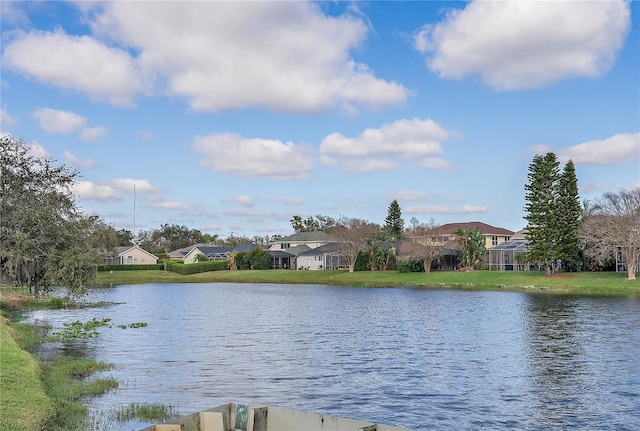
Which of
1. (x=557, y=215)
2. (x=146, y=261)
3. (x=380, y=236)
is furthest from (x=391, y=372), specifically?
(x=146, y=261)

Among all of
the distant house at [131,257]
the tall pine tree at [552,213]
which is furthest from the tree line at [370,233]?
the distant house at [131,257]

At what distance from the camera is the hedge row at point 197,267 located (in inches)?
5017

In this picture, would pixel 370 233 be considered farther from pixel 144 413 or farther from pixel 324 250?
pixel 144 413

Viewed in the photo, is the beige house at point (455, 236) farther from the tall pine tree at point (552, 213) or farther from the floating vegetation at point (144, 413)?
the floating vegetation at point (144, 413)

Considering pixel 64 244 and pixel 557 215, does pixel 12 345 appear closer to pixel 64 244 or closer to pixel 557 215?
pixel 64 244

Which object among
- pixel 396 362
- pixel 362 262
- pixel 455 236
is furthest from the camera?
pixel 362 262

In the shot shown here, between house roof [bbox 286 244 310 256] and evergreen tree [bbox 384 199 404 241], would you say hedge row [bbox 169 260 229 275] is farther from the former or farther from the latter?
evergreen tree [bbox 384 199 404 241]

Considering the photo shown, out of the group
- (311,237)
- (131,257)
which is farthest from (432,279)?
(131,257)

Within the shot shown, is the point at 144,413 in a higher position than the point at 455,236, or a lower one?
lower

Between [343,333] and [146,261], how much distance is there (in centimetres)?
12529

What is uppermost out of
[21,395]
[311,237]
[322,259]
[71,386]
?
[311,237]

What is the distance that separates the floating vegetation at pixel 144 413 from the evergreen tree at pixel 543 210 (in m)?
71.6

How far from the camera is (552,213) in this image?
83.4 metres

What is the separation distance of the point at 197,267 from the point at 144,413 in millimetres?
112168
